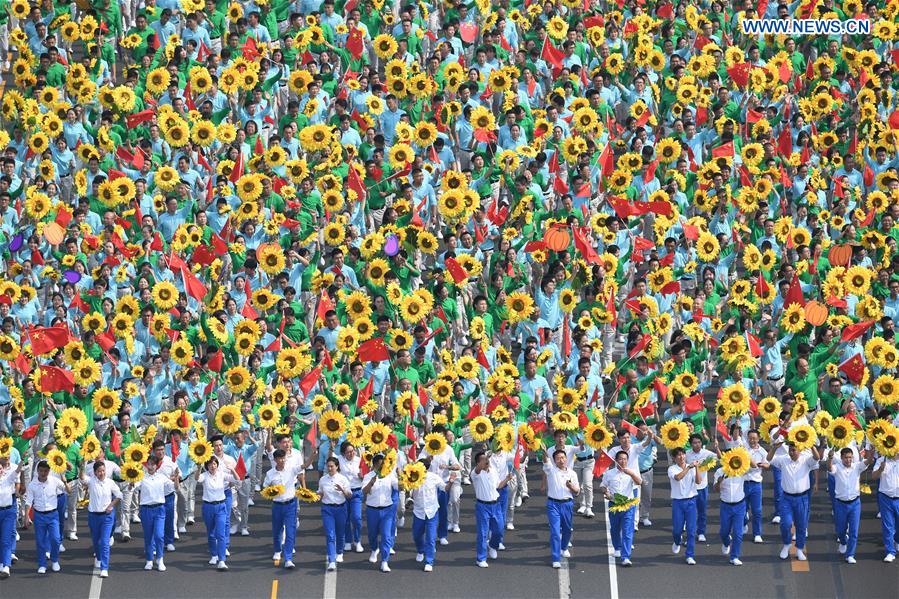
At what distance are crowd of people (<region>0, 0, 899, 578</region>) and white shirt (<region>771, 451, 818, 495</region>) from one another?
0.04m

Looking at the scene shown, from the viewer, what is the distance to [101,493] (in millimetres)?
30078

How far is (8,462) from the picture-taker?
3023cm

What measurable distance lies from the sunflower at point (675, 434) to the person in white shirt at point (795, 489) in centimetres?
133

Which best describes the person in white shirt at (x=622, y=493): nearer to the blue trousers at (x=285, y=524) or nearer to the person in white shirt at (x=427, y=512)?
the person in white shirt at (x=427, y=512)

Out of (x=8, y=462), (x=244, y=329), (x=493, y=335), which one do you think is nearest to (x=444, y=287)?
(x=493, y=335)

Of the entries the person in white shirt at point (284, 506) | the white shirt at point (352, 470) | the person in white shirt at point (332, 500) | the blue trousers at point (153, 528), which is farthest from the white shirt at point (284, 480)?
the blue trousers at point (153, 528)

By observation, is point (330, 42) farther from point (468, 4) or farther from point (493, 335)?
point (493, 335)

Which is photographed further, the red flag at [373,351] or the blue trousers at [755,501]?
the red flag at [373,351]

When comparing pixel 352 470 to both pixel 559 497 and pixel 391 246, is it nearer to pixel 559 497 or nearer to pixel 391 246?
pixel 559 497

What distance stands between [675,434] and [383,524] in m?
4.25

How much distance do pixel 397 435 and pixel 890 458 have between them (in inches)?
270

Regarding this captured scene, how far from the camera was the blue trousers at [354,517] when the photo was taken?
100ft

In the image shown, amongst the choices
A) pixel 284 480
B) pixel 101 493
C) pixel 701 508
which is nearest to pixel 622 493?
pixel 701 508

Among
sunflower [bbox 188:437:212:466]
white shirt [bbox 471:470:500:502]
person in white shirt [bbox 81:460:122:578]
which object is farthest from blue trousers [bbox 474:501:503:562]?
person in white shirt [bbox 81:460:122:578]
